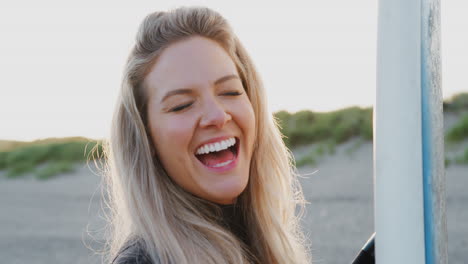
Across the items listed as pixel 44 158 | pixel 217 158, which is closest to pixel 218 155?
pixel 217 158

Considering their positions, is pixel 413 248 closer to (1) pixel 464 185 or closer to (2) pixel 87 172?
(1) pixel 464 185

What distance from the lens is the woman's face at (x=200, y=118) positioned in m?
1.41

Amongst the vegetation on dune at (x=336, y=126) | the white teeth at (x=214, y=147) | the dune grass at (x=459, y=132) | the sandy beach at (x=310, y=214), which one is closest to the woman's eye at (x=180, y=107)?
the white teeth at (x=214, y=147)

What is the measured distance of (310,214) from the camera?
9.35 m

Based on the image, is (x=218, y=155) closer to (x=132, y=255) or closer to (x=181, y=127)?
(x=181, y=127)

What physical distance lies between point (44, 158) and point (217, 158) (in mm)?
15506

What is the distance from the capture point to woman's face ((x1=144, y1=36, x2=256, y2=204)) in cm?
141

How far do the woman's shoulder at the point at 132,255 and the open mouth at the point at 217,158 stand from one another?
283mm

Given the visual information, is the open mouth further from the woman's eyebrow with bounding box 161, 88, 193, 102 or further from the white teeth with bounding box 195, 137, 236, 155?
the woman's eyebrow with bounding box 161, 88, 193, 102

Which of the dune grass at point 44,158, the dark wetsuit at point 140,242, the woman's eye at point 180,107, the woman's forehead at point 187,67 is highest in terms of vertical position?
the woman's forehead at point 187,67

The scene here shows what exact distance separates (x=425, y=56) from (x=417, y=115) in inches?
4.0

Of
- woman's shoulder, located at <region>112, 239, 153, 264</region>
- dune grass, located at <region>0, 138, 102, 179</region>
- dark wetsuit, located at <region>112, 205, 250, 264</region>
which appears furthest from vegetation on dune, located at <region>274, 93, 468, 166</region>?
woman's shoulder, located at <region>112, 239, 153, 264</region>

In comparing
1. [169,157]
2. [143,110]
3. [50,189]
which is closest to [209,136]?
[169,157]

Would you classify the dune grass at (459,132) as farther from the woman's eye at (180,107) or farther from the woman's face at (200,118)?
the woman's eye at (180,107)
